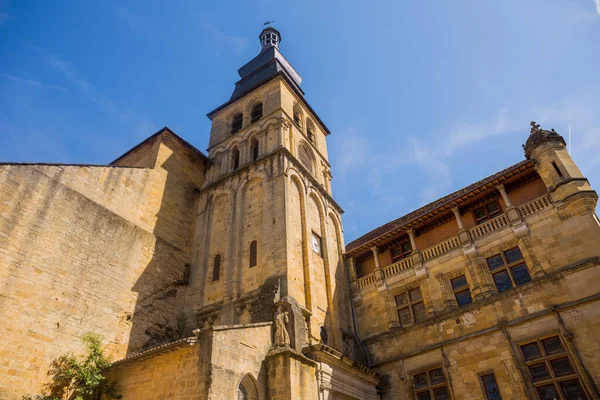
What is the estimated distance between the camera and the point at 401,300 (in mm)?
15938

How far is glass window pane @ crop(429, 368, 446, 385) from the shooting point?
1334 centimetres

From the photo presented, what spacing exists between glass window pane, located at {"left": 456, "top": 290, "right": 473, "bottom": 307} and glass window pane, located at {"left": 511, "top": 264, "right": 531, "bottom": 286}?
1617 millimetres

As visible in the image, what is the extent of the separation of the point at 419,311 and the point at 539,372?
431 centimetres

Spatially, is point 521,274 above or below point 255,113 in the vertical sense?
below

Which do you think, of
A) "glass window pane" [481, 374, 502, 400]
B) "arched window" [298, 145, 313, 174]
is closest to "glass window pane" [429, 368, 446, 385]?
"glass window pane" [481, 374, 502, 400]

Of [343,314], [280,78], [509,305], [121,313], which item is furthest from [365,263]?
[280,78]

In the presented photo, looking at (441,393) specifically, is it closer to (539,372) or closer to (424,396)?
(424,396)

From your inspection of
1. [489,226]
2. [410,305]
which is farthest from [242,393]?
[489,226]

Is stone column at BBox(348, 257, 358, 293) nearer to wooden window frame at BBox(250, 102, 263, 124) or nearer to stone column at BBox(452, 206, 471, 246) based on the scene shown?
stone column at BBox(452, 206, 471, 246)

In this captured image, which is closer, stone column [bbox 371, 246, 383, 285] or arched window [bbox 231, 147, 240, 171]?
stone column [bbox 371, 246, 383, 285]

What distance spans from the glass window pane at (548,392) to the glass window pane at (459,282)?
395cm

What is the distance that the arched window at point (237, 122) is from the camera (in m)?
24.0

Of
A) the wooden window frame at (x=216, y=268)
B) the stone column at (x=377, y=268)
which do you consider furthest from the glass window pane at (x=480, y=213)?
the wooden window frame at (x=216, y=268)

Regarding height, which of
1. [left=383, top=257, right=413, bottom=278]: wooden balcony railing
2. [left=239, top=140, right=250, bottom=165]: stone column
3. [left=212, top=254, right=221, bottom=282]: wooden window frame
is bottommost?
[left=383, top=257, right=413, bottom=278]: wooden balcony railing
